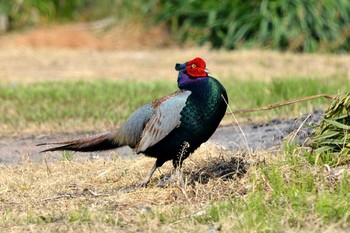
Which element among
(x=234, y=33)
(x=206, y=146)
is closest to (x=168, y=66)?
(x=234, y=33)

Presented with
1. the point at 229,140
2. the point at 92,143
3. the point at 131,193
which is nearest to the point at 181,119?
the point at 131,193

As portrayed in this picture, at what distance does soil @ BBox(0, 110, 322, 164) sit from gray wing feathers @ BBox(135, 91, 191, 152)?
3.62ft

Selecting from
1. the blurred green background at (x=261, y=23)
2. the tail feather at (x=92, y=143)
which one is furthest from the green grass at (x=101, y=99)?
the blurred green background at (x=261, y=23)

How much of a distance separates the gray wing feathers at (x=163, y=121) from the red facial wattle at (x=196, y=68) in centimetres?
13

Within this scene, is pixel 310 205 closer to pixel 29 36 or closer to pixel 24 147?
pixel 24 147

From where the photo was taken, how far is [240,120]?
953 cm

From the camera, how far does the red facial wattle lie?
240 inches

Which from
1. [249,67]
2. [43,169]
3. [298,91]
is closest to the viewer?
[43,169]

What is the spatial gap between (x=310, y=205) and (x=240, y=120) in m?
4.24

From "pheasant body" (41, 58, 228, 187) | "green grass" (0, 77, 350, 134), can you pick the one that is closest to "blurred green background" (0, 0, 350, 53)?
"green grass" (0, 77, 350, 134)

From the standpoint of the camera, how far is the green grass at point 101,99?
966cm

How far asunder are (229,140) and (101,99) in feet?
8.92

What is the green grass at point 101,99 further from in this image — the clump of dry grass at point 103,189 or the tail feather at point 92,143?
the tail feather at point 92,143

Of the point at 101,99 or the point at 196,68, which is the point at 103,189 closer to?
the point at 196,68
